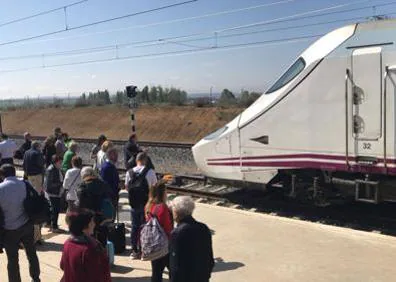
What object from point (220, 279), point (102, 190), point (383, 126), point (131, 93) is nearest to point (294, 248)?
point (220, 279)

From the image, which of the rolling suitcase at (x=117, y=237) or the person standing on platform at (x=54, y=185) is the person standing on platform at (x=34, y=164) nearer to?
the person standing on platform at (x=54, y=185)

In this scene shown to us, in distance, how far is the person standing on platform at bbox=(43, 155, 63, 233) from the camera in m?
9.17

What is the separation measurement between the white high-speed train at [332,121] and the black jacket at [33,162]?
3.74 meters

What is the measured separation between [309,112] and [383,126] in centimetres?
144

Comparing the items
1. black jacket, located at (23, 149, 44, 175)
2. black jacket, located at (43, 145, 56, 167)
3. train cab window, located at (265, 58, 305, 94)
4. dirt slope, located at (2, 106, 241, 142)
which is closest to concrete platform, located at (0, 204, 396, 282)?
black jacket, located at (23, 149, 44, 175)

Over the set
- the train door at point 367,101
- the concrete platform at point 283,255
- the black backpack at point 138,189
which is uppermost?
the train door at point 367,101

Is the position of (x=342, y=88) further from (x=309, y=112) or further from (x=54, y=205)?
(x=54, y=205)

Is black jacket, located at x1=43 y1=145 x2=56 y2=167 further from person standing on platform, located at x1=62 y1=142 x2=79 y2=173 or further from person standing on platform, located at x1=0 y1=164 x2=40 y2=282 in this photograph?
person standing on platform, located at x1=0 y1=164 x2=40 y2=282

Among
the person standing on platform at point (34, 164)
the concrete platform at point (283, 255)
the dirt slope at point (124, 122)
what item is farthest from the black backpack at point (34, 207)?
the dirt slope at point (124, 122)

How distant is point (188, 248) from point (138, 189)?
277 cm

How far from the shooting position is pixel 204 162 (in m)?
11.3

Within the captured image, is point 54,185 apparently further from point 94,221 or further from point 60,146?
point 94,221

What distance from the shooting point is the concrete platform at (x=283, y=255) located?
6875mm

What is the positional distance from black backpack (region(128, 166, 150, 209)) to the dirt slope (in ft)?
76.3
